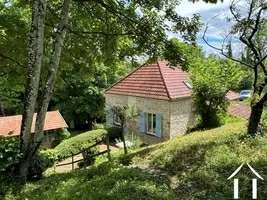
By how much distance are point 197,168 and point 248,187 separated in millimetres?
1669

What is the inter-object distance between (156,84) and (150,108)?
4.99 feet

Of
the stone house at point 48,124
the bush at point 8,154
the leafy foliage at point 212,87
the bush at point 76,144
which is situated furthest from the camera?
the stone house at point 48,124

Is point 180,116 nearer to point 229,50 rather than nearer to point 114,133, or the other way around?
point 114,133

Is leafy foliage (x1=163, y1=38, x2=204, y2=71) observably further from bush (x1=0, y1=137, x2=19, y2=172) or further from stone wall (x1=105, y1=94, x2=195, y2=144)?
Answer: stone wall (x1=105, y1=94, x2=195, y2=144)

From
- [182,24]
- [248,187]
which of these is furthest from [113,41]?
[248,187]

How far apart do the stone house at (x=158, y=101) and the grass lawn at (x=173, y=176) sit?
8.05m

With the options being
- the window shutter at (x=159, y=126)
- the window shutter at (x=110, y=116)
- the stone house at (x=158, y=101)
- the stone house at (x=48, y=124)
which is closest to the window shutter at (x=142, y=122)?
the stone house at (x=158, y=101)

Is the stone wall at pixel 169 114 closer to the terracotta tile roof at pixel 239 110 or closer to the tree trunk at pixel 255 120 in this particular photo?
the terracotta tile roof at pixel 239 110

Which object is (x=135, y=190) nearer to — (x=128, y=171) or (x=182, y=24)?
(x=128, y=171)

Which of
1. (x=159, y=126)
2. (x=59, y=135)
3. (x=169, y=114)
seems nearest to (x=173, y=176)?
(x=169, y=114)

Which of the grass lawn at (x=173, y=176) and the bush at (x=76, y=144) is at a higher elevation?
the grass lawn at (x=173, y=176)

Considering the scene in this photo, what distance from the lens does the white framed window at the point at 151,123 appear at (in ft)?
60.3

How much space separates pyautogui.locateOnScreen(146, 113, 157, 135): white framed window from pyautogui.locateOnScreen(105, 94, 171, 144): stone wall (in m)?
0.27

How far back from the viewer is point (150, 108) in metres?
18.2
